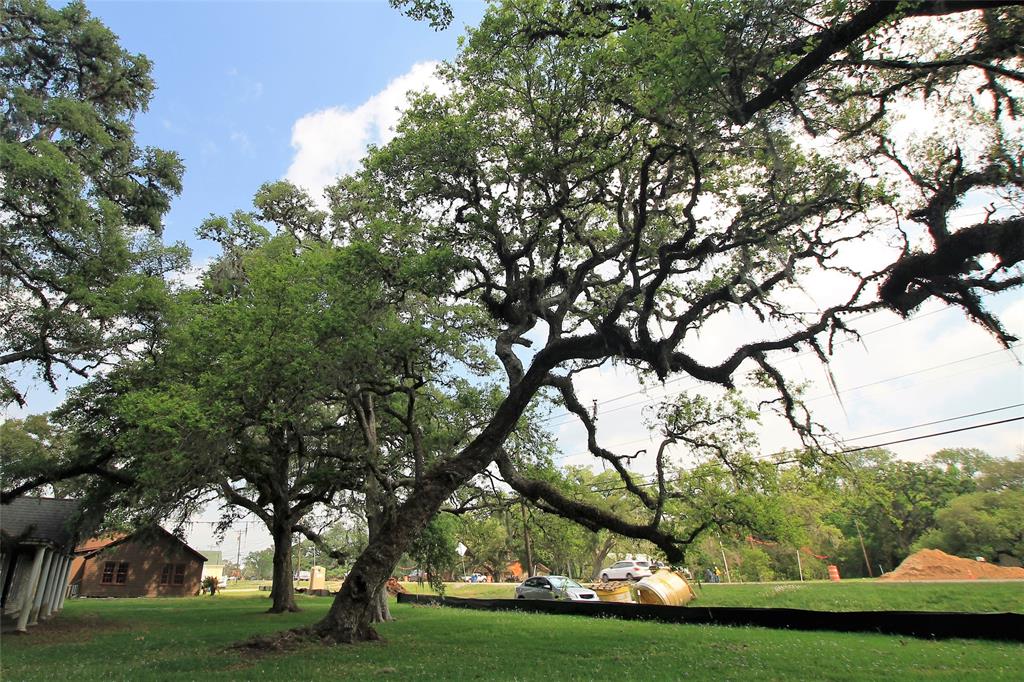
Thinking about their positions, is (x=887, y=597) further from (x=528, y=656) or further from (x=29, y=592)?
(x=29, y=592)

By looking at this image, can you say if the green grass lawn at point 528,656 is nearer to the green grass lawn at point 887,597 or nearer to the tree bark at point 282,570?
the tree bark at point 282,570

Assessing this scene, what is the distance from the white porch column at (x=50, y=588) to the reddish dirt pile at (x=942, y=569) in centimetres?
3600

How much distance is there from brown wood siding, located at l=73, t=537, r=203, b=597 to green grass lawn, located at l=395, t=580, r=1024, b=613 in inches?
1581

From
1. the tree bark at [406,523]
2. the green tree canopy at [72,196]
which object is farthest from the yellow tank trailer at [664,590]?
the green tree canopy at [72,196]

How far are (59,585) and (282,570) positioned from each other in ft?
25.8

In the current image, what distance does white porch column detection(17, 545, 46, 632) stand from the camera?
51.9 ft

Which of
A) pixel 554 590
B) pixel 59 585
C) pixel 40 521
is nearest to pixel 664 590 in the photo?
pixel 554 590

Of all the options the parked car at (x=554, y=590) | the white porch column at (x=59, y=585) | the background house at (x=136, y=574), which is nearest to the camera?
the white porch column at (x=59, y=585)

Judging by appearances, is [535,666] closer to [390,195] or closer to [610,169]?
[610,169]

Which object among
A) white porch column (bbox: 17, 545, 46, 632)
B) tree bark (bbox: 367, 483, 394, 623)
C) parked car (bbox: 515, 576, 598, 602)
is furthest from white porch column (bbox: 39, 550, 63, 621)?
parked car (bbox: 515, 576, 598, 602)

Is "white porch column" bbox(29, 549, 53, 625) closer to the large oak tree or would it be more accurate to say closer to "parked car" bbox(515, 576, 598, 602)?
the large oak tree

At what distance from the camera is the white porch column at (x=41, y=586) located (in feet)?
58.6

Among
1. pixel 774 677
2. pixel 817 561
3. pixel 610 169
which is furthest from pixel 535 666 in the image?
pixel 817 561

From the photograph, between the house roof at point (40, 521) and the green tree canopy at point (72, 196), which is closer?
the green tree canopy at point (72, 196)
